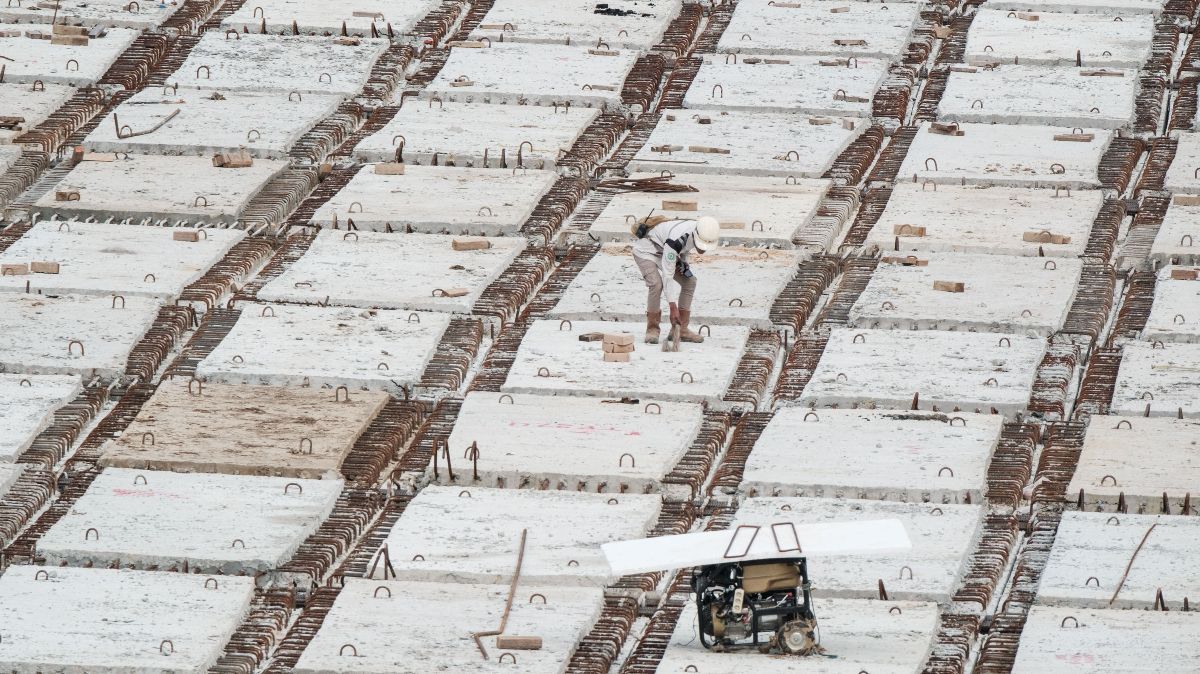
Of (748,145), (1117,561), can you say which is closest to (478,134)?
(748,145)

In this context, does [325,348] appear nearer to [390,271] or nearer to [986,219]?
[390,271]

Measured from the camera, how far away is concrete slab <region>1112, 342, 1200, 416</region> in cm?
2353

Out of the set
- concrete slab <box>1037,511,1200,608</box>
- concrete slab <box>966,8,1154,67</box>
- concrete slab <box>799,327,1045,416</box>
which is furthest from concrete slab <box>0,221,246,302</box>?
concrete slab <box>966,8,1154,67</box>

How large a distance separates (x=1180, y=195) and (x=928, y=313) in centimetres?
394

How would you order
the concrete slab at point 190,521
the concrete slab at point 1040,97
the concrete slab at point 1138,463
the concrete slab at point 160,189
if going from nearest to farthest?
the concrete slab at point 190,521
the concrete slab at point 1138,463
the concrete slab at point 160,189
the concrete slab at point 1040,97

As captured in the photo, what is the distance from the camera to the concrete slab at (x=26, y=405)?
2308 centimetres

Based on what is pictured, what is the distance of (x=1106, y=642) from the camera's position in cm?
1970

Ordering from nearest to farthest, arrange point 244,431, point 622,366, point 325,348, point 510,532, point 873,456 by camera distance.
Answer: point 510,532
point 873,456
point 244,431
point 622,366
point 325,348

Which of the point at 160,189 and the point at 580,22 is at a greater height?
the point at 580,22

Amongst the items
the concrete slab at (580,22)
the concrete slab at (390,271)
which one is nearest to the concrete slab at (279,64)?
the concrete slab at (580,22)

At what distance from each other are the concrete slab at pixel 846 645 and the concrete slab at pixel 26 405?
5.82 meters

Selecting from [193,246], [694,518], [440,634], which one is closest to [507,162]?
[193,246]

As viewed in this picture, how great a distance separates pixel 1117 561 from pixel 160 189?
11024mm

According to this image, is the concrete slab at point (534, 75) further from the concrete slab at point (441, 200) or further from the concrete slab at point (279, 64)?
the concrete slab at point (441, 200)
